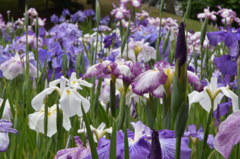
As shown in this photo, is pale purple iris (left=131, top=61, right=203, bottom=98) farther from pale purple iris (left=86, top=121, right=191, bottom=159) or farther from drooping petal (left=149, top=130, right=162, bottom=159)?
drooping petal (left=149, top=130, right=162, bottom=159)

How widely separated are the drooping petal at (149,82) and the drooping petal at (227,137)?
0.34 meters

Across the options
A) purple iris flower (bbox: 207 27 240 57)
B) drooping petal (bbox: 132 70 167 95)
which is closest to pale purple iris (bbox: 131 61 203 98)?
drooping petal (bbox: 132 70 167 95)

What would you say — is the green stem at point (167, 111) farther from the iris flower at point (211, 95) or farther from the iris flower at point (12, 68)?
the iris flower at point (12, 68)

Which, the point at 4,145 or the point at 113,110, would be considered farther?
the point at 113,110

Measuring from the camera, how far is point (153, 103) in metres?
1.13

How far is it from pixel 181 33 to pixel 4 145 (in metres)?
0.51

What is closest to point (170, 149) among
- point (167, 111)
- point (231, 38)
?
point (167, 111)

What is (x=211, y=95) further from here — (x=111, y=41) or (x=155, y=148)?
(x=111, y=41)

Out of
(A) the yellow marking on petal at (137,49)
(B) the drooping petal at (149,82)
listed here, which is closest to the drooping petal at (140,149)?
(B) the drooping petal at (149,82)

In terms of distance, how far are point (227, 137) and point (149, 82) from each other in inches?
14.5

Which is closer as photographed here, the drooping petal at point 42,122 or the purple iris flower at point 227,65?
the drooping petal at point 42,122

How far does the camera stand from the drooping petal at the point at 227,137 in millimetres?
603

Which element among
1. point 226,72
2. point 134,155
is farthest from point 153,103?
point 226,72

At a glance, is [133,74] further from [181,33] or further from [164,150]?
[181,33]
